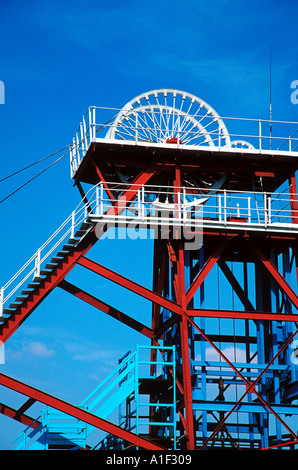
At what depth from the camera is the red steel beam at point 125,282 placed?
4256cm

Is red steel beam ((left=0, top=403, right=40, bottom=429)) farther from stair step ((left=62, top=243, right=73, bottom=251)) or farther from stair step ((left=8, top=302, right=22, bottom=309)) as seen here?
stair step ((left=62, top=243, right=73, bottom=251))

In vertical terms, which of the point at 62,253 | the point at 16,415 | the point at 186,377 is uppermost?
the point at 62,253

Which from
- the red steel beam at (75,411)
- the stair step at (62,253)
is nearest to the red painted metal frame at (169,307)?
the red steel beam at (75,411)

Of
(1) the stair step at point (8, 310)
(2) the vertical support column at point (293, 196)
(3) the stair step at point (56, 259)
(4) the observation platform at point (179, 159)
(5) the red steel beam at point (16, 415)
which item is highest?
(4) the observation platform at point (179, 159)

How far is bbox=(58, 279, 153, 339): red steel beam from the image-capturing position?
46.3 metres

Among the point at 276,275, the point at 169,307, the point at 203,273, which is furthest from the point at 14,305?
the point at 276,275

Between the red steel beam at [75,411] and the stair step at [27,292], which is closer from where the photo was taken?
the red steel beam at [75,411]

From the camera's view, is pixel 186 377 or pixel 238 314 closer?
pixel 186 377

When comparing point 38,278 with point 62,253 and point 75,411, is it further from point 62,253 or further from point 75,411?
point 75,411

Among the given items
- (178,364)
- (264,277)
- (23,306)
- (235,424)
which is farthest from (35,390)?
(264,277)

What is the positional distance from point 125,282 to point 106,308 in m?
5.35

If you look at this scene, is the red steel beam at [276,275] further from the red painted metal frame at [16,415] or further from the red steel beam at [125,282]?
the red painted metal frame at [16,415]

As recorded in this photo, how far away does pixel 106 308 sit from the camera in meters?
47.6

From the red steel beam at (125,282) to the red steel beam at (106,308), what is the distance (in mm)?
3213
